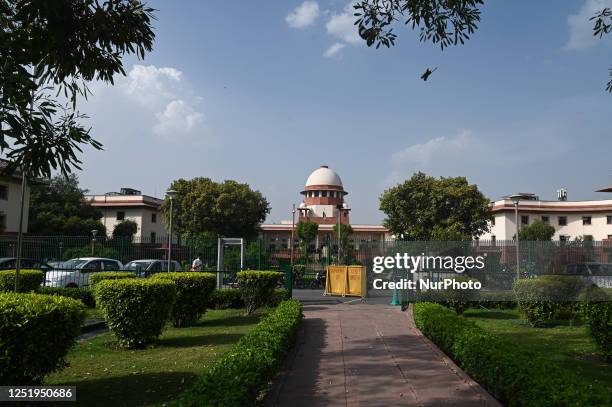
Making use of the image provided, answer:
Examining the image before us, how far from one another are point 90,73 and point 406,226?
3262 cm

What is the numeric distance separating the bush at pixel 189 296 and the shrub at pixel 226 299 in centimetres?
317

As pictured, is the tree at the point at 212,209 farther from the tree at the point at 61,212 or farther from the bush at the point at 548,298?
the bush at the point at 548,298

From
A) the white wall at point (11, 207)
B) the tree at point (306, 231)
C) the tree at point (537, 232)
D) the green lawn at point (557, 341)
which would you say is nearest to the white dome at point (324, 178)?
the tree at point (306, 231)

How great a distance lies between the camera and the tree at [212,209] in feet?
125

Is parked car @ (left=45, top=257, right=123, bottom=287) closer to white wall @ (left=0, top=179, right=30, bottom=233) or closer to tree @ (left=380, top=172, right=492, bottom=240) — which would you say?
white wall @ (left=0, top=179, right=30, bottom=233)

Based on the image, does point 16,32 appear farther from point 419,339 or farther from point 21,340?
point 419,339

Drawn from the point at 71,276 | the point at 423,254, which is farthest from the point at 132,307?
the point at 71,276

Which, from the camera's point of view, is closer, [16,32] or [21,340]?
[16,32]

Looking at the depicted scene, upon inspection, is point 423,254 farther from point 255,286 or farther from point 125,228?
point 125,228

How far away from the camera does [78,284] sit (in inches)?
679

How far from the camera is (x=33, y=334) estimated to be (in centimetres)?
466

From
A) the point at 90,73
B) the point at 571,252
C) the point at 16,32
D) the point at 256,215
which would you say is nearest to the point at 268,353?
the point at 90,73

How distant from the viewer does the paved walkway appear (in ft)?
16.9

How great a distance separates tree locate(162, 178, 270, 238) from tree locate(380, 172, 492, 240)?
435 inches
